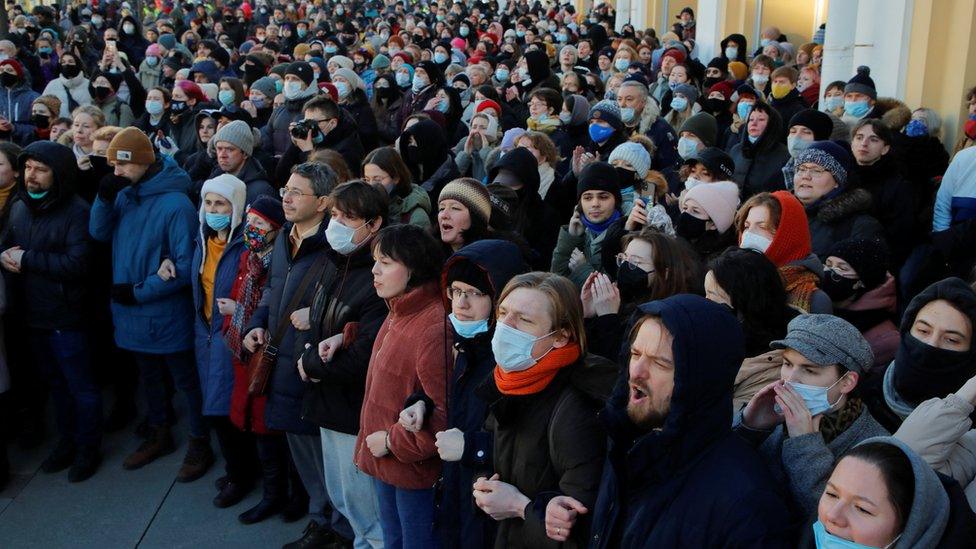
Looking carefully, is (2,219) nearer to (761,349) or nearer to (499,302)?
(499,302)

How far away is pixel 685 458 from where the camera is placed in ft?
8.01

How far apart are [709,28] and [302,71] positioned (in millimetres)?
9695

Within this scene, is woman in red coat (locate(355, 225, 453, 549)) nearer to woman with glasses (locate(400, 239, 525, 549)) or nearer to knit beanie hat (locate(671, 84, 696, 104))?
woman with glasses (locate(400, 239, 525, 549))

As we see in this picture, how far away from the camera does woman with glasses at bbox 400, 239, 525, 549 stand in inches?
138

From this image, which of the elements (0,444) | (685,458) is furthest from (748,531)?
(0,444)

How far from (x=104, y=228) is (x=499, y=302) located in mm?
3583

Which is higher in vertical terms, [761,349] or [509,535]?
[761,349]

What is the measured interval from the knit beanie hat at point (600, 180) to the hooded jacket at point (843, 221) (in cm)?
109

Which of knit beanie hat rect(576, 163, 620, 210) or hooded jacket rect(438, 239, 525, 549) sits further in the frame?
knit beanie hat rect(576, 163, 620, 210)

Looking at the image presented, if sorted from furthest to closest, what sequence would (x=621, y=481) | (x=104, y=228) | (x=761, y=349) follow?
(x=104, y=228) < (x=761, y=349) < (x=621, y=481)

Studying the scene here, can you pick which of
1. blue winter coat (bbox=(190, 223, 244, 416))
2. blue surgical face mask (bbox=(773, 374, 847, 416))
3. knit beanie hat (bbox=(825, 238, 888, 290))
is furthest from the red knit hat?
blue winter coat (bbox=(190, 223, 244, 416))

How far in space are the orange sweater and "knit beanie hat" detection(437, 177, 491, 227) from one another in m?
0.81

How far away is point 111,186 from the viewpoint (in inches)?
226

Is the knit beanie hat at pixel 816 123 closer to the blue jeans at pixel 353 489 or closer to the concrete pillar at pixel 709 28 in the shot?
the blue jeans at pixel 353 489
